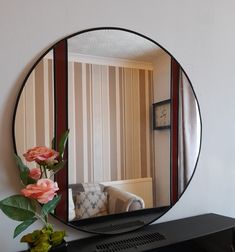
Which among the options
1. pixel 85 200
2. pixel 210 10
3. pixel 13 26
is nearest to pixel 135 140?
pixel 85 200

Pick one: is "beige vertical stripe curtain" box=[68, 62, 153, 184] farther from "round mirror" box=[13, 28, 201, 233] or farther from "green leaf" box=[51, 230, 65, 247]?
"green leaf" box=[51, 230, 65, 247]

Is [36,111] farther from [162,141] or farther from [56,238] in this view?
[162,141]

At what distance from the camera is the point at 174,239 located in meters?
1.29

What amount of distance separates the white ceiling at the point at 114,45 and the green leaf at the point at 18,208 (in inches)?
27.8

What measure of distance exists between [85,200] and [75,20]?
0.87m

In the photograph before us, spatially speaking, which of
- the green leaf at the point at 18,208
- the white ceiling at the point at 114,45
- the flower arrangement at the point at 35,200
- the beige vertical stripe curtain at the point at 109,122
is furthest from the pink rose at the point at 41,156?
the white ceiling at the point at 114,45

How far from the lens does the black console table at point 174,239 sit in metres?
1.22

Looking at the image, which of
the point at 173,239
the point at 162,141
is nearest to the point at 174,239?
the point at 173,239

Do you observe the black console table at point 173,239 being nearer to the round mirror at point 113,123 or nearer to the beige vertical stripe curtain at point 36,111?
the round mirror at point 113,123

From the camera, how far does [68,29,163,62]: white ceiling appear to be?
132 centimetres

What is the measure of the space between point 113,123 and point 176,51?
0.62 m

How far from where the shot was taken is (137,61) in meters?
1.49

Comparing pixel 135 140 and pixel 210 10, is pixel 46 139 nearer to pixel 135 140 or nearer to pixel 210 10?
pixel 135 140

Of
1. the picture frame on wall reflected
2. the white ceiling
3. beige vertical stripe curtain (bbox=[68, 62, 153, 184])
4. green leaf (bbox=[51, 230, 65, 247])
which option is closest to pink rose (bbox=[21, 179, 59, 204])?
green leaf (bbox=[51, 230, 65, 247])
